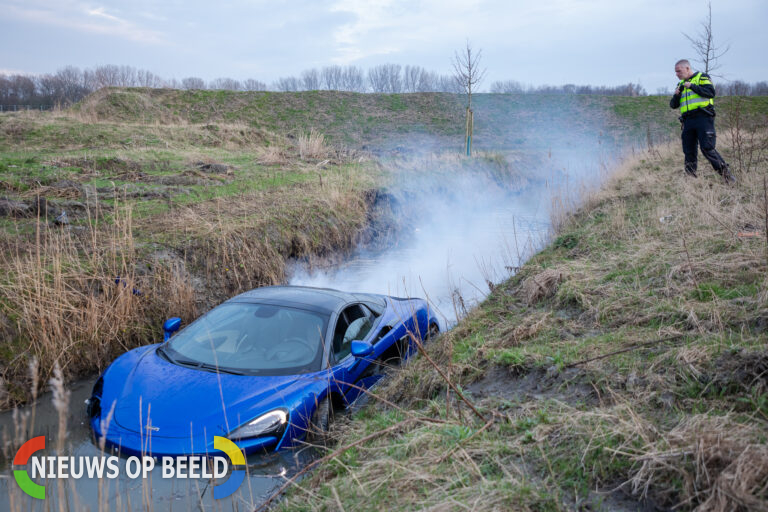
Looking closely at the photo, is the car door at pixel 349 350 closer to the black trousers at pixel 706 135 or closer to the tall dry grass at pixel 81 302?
the tall dry grass at pixel 81 302

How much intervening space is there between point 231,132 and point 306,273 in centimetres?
1468

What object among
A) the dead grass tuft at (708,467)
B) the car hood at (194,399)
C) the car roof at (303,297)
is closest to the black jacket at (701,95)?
the car roof at (303,297)

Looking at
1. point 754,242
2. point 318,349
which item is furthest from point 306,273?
point 754,242

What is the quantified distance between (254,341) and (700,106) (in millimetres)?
7946

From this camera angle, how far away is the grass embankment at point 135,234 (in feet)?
18.6

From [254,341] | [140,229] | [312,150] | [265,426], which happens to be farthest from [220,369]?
[312,150]

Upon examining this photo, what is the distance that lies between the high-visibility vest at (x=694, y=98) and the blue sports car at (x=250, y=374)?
6464 millimetres

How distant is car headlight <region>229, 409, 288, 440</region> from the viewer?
3531 mm

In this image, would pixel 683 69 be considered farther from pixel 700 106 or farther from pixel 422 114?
pixel 422 114

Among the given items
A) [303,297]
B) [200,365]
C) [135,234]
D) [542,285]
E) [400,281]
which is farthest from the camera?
[400,281]

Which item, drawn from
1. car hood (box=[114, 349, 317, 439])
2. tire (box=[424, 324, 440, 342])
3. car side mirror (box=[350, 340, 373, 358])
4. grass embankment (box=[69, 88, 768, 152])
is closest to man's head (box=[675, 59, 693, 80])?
tire (box=[424, 324, 440, 342])

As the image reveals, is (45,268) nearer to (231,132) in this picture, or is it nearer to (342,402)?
(342,402)

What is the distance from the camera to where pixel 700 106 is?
840cm

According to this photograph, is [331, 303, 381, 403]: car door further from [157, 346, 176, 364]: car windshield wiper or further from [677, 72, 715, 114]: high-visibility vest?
[677, 72, 715, 114]: high-visibility vest
